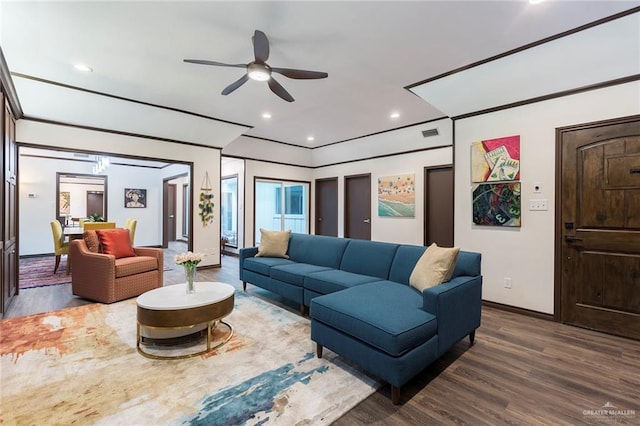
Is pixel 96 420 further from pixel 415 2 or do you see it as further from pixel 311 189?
pixel 311 189

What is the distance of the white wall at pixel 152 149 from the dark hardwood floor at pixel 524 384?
4.88 metres

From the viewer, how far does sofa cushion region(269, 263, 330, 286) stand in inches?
135

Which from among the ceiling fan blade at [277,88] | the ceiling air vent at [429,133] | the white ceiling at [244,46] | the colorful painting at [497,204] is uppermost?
the white ceiling at [244,46]

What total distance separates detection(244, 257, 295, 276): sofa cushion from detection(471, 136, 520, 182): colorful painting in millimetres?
2829

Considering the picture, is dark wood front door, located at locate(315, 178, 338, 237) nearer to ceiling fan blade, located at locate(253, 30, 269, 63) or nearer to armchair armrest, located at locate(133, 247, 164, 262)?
armchair armrest, located at locate(133, 247, 164, 262)

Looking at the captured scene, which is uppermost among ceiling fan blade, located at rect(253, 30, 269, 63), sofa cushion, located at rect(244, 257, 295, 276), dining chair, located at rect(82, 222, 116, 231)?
ceiling fan blade, located at rect(253, 30, 269, 63)

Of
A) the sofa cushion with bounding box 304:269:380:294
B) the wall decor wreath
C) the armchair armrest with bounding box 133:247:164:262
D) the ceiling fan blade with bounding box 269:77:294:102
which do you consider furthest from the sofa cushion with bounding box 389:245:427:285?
the wall decor wreath

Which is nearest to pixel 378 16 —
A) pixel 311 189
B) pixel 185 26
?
pixel 185 26

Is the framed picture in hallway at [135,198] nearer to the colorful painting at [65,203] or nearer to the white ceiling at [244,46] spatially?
the colorful painting at [65,203]

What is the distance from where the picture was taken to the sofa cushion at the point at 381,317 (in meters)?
1.87

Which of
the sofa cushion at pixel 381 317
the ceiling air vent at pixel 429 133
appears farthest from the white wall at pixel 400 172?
the sofa cushion at pixel 381 317

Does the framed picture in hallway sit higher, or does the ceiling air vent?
the ceiling air vent

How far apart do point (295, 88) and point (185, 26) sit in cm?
160

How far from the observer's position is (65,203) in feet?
27.2
